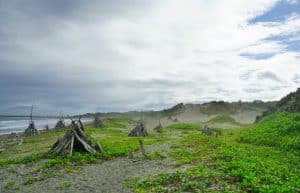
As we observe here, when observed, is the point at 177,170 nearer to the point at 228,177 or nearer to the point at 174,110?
the point at 228,177

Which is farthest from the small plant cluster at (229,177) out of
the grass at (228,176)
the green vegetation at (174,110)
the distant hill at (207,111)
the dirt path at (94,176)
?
the green vegetation at (174,110)

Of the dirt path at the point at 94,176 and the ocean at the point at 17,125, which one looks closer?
the dirt path at the point at 94,176

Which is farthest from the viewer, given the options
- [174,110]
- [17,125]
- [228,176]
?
[174,110]

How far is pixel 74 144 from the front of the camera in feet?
100

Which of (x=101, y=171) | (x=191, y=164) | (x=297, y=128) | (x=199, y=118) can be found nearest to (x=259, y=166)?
(x=191, y=164)

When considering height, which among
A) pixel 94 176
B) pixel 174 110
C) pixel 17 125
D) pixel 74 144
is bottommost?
pixel 94 176

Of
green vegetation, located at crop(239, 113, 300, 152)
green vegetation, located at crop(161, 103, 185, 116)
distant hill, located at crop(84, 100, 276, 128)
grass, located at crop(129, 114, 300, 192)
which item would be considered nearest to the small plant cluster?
grass, located at crop(129, 114, 300, 192)

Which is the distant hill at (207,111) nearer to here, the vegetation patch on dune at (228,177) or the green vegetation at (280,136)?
the green vegetation at (280,136)

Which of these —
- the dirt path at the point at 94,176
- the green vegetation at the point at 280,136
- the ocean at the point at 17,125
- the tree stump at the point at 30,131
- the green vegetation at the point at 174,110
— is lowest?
the dirt path at the point at 94,176

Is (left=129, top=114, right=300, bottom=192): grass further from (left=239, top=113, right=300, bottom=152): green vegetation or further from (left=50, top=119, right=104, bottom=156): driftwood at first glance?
(left=50, top=119, right=104, bottom=156): driftwood

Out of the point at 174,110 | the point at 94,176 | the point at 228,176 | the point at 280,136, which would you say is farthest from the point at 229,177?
the point at 174,110

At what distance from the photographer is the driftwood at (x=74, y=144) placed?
2934cm

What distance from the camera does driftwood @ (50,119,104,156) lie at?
29344 millimetres

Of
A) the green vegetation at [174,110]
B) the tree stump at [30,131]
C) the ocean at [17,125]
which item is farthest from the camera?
the green vegetation at [174,110]
